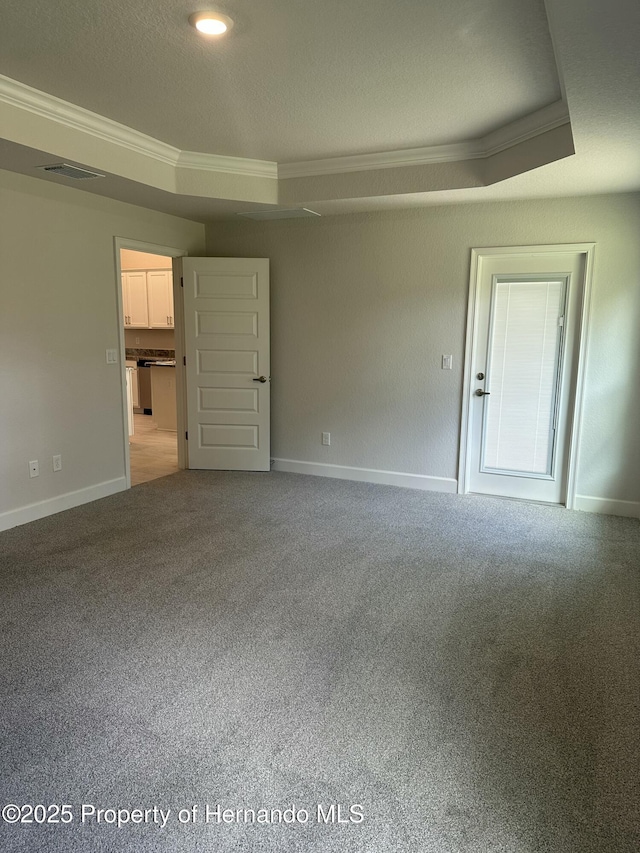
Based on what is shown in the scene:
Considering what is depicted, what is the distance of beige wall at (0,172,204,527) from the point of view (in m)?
3.90

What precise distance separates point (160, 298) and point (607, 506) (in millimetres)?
6454

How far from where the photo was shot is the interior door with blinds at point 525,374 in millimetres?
4461

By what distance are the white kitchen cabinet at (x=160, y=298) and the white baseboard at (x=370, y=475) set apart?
3.64 m

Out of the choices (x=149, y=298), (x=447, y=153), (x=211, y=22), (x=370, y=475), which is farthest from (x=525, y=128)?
(x=149, y=298)

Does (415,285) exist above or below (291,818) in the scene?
above

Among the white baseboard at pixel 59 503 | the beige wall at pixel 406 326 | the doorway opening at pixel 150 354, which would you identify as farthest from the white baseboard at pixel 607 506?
the doorway opening at pixel 150 354

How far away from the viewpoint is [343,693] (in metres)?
2.25

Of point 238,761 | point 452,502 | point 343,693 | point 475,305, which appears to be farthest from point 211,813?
point 475,305

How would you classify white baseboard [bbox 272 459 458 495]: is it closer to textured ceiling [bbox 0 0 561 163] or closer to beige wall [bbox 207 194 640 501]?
beige wall [bbox 207 194 640 501]

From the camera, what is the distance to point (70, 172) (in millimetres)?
3738

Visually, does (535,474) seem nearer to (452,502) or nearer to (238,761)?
(452,502)

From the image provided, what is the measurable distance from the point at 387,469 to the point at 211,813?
3804 mm

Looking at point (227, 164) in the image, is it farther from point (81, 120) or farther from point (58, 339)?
point (58, 339)

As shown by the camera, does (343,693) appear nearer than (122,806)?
No
